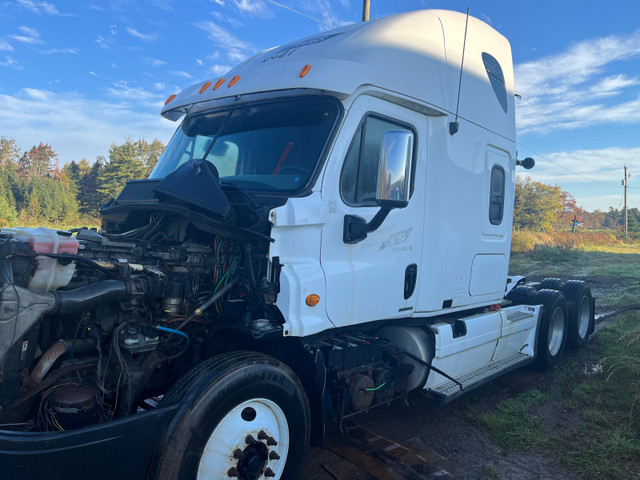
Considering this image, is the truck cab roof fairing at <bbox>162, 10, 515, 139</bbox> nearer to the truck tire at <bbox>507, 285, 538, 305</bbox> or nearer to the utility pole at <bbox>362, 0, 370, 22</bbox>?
the truck tire at <bbox>507, 285, 538, 305</bbox>

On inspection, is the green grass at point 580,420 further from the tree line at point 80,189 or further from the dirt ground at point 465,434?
the tree line at point 80,189

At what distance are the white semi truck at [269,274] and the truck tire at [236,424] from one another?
11 millimetres

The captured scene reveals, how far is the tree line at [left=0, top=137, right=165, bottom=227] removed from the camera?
1384 inches

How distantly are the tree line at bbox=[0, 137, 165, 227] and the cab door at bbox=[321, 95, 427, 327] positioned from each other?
84.6 feet

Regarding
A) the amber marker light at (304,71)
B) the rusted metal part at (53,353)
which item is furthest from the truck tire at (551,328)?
the rusted metal part at (53,353)

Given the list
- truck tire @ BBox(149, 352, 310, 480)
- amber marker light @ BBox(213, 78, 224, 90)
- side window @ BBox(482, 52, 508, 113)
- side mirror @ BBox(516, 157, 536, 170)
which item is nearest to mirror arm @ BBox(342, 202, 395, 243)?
truck tire @ BBox(149, 352, 310, 480)

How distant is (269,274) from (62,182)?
4559cm

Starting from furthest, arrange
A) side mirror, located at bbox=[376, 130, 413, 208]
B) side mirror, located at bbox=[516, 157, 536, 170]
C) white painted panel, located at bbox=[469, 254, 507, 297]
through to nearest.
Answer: side mirror, located at bbox=[516, 157, 536, 170] → white painted panel, located at bbox=[469, 254, 507, 297] → side mirror, located at bbox=[376, 130, 413, 208]

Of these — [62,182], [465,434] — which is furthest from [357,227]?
[62,182]

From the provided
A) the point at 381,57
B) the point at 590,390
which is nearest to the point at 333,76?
the point at 381,57

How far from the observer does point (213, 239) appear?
3516 millimetres

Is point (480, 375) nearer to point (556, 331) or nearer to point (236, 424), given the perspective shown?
point (556, 331)

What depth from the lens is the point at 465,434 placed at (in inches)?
183

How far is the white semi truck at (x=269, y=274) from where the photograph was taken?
2.57 m
